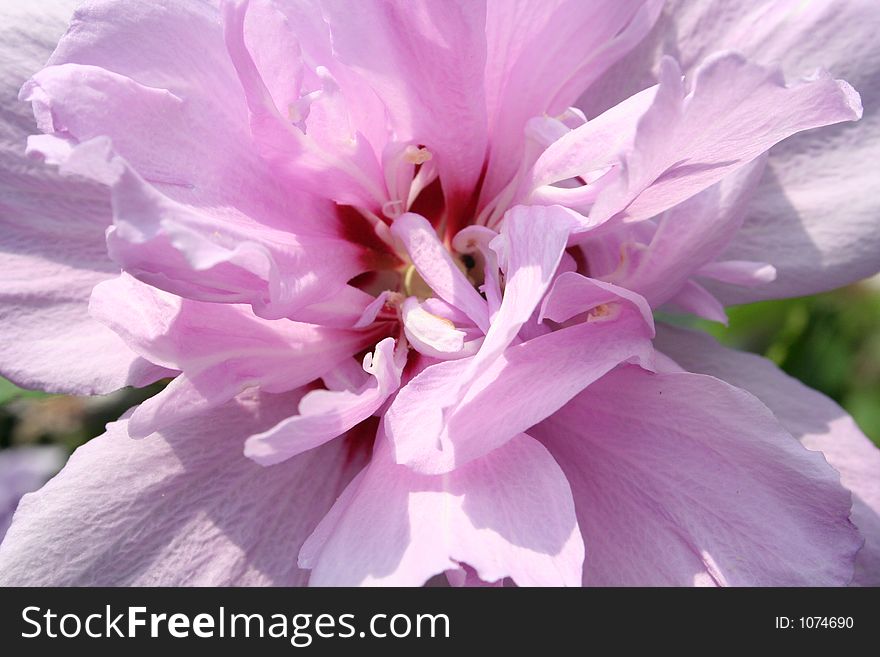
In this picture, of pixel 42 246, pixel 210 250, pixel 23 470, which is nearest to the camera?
pixel 210 250

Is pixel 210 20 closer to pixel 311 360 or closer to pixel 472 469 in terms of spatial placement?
pixel 311 360

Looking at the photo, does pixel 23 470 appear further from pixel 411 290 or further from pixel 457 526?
pixel 457 526

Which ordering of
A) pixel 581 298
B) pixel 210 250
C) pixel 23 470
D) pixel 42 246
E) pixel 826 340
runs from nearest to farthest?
pixel 210 250 → pixel 581 298 → pixel 42 246 → pixel 826 340 → pixel 23 470

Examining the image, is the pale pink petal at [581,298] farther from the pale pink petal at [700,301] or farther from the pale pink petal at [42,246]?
the pale pink petal at [42,246]

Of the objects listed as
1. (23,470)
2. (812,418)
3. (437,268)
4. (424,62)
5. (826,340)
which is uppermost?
(424,62)

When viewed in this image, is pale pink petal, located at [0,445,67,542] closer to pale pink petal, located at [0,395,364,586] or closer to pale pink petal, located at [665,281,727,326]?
pale pink petal, located at [0,395,364,586]

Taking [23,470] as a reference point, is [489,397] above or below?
above

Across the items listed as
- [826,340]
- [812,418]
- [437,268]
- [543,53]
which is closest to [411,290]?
[437,268]

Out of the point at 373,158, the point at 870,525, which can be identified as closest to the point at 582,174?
the point at 373,158
